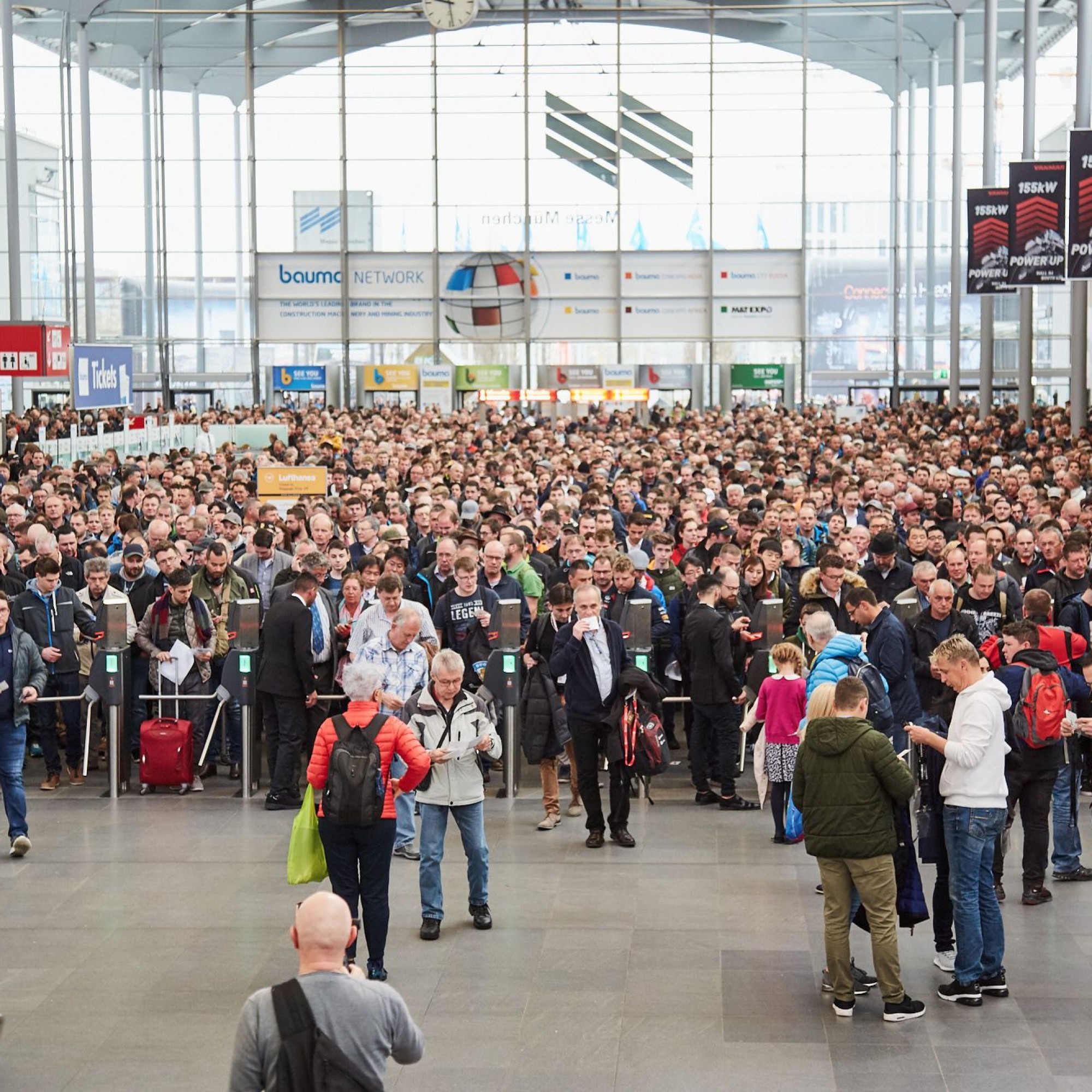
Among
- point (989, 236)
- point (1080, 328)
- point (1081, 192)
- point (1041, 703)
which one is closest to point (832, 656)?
point (1041, 703)

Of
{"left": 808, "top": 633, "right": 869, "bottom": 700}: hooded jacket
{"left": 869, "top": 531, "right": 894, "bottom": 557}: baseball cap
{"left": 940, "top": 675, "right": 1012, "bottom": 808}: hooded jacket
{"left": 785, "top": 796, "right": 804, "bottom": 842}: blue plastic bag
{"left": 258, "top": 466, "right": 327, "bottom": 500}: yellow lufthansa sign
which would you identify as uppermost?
{"left": 258, "top": 466, "right": 327, "bottom": 500}: yellow lufthansa sign

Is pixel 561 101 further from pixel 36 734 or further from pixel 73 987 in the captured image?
pixel 73 987

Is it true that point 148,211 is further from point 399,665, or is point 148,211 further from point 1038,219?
point 399,665

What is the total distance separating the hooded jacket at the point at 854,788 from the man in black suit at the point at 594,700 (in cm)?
271

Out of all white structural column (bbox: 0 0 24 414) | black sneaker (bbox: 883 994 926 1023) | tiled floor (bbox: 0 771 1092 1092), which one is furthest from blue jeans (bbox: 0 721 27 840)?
white structural column (bbox: 0 0 24 414)

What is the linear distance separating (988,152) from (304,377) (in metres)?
18.6

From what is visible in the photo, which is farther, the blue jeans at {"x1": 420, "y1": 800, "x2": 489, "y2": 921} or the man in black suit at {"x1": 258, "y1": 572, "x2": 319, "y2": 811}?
the man in black suit at {"x1": 258, "y1": 572, "x2": 319, "y2": 811}

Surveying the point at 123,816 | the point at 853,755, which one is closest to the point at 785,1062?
the point at 853,755

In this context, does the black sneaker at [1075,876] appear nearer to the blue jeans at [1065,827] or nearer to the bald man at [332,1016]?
the blue jeans at [1065,827]

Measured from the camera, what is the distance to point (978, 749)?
702cm

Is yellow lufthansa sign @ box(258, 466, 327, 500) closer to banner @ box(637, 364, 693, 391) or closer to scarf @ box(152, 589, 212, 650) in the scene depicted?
scarf @ box(152, 589, 212, 650)

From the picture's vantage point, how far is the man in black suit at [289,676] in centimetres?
1079

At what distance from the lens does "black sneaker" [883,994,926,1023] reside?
693 cm

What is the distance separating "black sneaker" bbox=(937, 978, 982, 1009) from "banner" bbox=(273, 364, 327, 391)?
3881 cm
